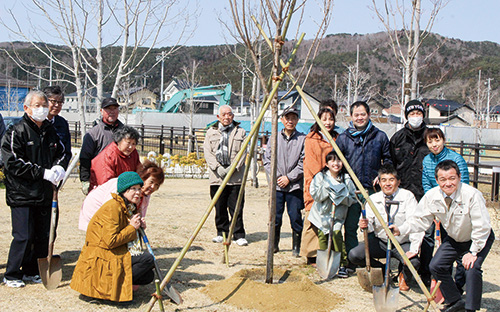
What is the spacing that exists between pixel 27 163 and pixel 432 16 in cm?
674

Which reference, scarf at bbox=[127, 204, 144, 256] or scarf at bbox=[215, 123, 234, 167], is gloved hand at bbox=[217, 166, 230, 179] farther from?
scarf at bbox=[127, 204, 144, 256]

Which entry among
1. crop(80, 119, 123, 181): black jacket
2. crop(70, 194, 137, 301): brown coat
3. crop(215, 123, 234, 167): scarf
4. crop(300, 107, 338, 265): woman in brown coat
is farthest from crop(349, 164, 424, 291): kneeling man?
crop(80, 119, 123, 181): black jacket

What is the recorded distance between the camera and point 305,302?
4160 mm

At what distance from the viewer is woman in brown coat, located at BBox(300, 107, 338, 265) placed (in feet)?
17.8

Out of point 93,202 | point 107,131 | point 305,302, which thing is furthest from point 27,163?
point 305,302

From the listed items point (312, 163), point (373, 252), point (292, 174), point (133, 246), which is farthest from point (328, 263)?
point (133, 246)

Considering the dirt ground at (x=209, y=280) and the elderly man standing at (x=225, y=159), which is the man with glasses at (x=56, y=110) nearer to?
the dirt ground at (x=209, y=280)

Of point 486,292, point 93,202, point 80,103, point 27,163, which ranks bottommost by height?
point 486,292

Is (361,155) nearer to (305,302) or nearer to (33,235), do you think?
(305,302)

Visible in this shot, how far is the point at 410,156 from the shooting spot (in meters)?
5.11

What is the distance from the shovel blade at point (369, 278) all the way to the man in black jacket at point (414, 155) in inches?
26.1

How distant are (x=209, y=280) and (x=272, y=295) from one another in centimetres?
85

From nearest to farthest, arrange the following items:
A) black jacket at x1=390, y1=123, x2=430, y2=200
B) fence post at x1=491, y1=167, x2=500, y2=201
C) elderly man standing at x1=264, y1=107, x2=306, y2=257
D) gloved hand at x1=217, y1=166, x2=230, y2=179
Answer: black jacket at x1=390, y1=123, x2=430, y2=200 < elderly man standing at x1=264, y1=107, x2=306, y2=257 < gloved hand at x1=217, y1=166, x2=230, y2=179 < fence post at x1=491, y1=167, x2=500, y2=201

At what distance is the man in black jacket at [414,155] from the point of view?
4.94 metres
